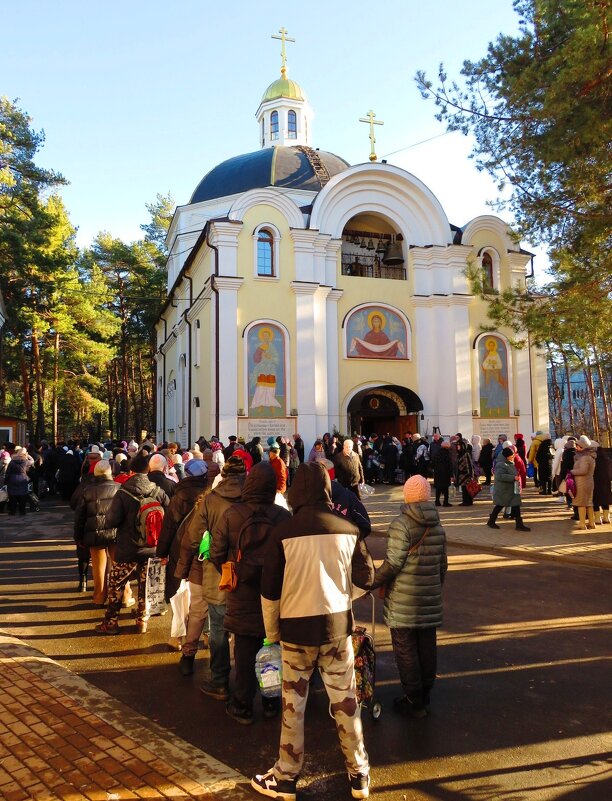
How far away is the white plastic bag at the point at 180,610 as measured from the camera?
5.87 meters

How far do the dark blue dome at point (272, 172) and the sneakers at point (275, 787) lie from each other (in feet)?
93.8

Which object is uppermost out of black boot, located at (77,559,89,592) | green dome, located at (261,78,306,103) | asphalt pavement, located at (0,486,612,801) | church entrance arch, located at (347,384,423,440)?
green dome, located at (261,78,306,103)

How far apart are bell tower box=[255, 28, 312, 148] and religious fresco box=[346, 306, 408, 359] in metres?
15.7

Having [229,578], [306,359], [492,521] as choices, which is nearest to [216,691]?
[229,578]

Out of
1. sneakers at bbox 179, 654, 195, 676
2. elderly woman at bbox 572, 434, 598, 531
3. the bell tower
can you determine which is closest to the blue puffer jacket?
sneakers at bbox 179, 654, 195, 676

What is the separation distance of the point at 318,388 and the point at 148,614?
17.6 metres

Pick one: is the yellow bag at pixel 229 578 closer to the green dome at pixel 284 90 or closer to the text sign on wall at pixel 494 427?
the text sign on wall at pixel 494 427

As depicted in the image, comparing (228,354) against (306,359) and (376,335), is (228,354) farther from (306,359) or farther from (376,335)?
(376,335)

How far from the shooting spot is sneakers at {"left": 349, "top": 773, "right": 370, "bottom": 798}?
→ 341 centimetres

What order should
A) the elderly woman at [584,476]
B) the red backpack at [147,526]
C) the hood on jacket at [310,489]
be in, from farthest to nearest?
the elderly woman at [584,476] < the red backpack at [147,526] < the hood on jacket at [310,489]

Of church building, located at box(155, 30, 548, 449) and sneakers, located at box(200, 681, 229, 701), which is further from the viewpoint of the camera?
church building, located at box(155, 30, 548, 449)

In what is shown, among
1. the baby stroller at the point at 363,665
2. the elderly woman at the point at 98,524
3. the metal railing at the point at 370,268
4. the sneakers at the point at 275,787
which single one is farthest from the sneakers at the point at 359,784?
the metal railing at the point at 370,268

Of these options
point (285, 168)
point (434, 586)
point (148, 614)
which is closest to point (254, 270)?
point (285, 168)

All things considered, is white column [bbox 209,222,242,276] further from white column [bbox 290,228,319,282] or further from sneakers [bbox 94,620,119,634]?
sneakers [bbox 94,620,119,634]
